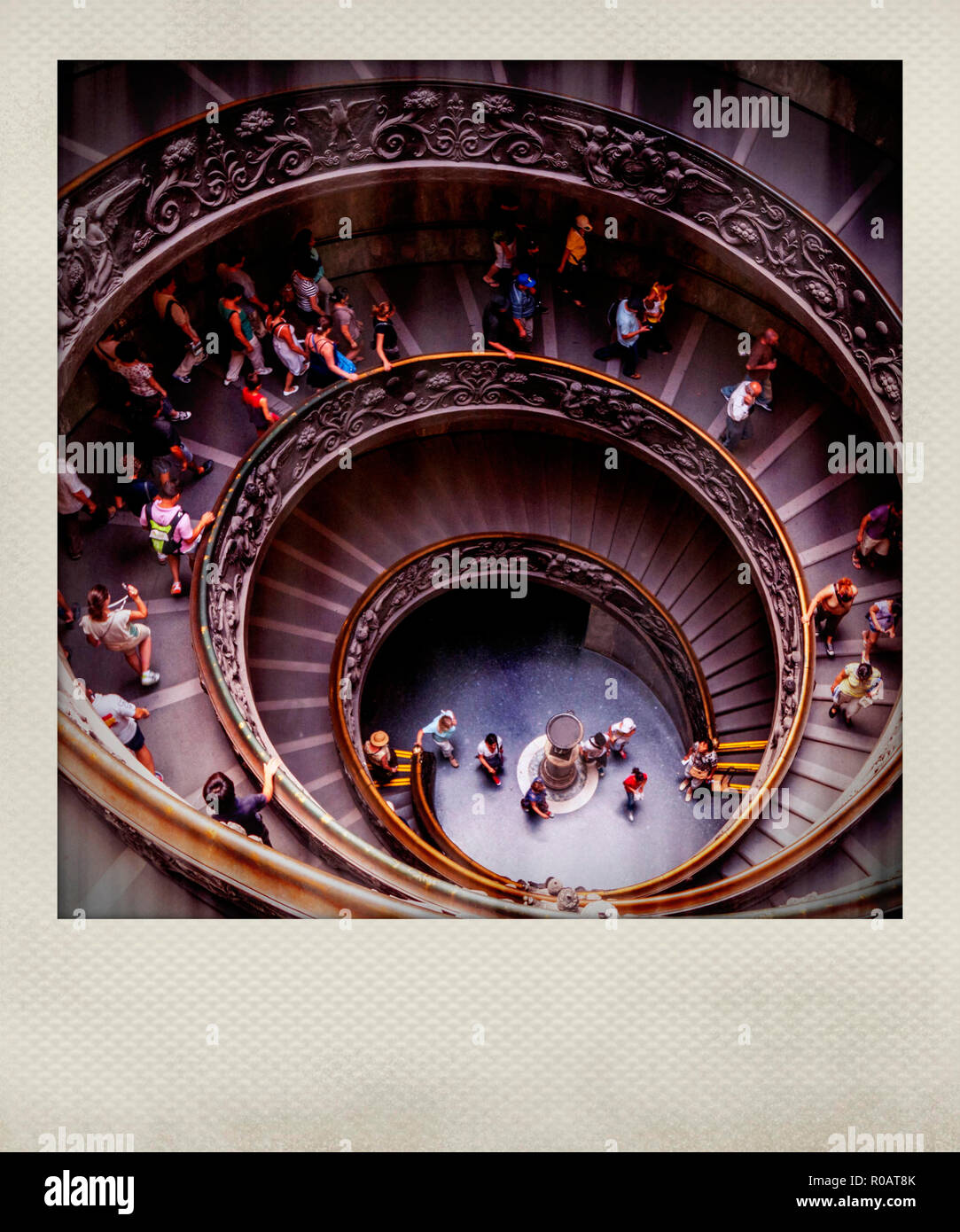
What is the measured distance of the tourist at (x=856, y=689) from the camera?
988 centimetres

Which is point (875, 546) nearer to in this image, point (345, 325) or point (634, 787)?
point (634, 787)

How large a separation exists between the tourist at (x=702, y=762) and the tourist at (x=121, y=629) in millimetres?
6988

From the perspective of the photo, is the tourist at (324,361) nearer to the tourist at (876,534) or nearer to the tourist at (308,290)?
the tourist at (308,290)

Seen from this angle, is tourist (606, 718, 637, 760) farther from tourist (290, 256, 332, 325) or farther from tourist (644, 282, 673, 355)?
tourist (290, 256, 332, 325)

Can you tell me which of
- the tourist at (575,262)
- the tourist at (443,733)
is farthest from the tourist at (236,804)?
the tourist at (575,262)

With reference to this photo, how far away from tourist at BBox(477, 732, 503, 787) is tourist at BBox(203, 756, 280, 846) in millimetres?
5499

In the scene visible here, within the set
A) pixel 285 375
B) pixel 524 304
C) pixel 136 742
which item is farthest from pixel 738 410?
pixel 136 742

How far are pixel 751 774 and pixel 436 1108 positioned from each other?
7140mm

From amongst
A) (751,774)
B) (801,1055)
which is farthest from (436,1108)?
(751,774)

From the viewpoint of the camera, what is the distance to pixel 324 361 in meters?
10.9

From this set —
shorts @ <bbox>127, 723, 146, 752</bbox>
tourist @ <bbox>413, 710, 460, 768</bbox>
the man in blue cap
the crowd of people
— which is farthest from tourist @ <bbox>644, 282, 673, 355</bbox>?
shorts @ <bbox>127, 723, 146, 752</bbox>

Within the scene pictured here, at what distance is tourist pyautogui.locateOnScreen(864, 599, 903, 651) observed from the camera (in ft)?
32.4

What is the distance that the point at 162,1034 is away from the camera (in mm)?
6098
